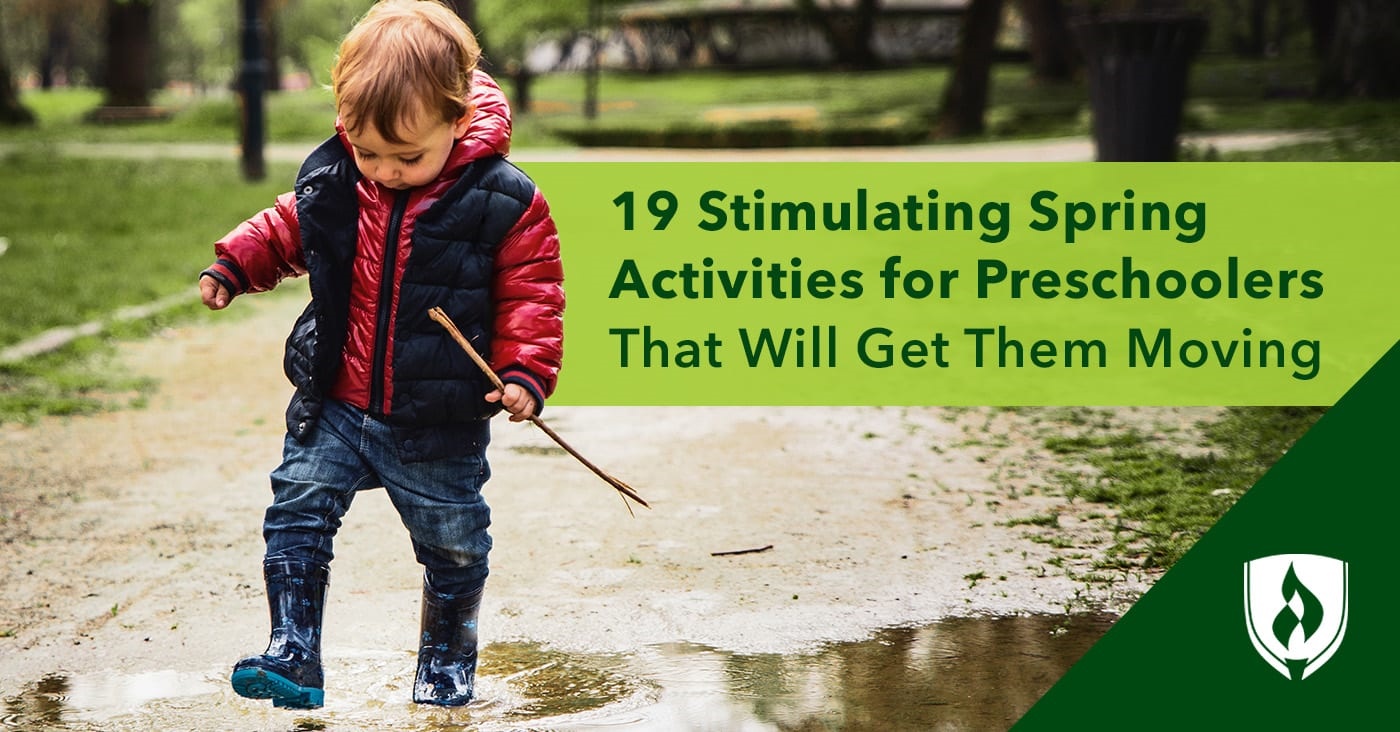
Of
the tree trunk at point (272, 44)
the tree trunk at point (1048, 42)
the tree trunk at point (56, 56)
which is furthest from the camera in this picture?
the tree trunk at point (56, 56)

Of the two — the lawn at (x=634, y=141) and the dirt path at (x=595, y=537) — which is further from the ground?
the lawn at (x=634, y=141)

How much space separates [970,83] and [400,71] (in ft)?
71.4

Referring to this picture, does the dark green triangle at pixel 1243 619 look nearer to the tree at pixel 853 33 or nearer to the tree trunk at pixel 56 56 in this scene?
the tree at pixel 853 33

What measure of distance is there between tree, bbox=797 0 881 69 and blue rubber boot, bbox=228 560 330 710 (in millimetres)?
37037

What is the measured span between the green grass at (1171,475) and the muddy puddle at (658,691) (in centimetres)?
87

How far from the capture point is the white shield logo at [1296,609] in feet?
13.5

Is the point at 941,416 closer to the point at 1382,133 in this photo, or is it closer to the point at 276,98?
the point at 1382,133

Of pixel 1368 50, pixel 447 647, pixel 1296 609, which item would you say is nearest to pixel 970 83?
pixel 1368 50

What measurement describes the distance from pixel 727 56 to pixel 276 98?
1247 cm

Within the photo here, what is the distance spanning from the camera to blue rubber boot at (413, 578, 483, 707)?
379 centimetres

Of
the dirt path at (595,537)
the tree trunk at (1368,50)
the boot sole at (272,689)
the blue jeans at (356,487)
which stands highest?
the tree trunk at (1368,50)

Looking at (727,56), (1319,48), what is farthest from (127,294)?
(727,56)

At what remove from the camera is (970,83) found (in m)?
24.4

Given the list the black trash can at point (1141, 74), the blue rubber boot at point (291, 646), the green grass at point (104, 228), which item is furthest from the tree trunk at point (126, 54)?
the blue rubber boot at point (291, 646)
